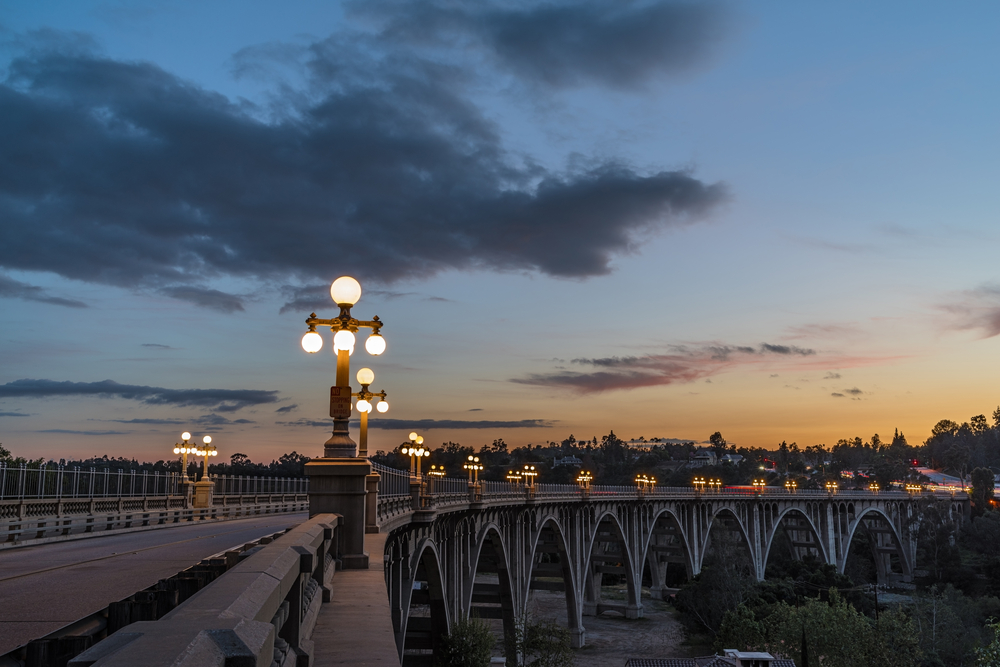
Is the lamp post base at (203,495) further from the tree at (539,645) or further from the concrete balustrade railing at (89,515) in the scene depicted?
the tree at (539,645)

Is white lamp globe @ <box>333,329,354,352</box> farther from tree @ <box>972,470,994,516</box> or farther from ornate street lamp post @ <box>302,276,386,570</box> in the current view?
tree @ <box>972,470,994,516</box>

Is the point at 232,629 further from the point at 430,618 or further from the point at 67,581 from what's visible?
the point at 430,618

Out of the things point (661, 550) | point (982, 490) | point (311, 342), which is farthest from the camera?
point (982, 490)

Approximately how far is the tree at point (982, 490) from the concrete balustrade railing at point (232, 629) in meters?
180

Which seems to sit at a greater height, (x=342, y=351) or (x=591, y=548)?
(x=342, y=351)

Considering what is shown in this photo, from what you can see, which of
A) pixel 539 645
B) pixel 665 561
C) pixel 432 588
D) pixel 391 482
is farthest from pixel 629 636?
pixel 391 482

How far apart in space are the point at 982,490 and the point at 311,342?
7314 inches

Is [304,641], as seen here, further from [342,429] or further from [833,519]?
[833,519]

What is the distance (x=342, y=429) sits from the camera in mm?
12383

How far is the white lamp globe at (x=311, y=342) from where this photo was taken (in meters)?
13.2

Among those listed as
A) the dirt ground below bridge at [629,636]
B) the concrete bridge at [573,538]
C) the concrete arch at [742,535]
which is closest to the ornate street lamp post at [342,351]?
the concrete bridge at [573,538]

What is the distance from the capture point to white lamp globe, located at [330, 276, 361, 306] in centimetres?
1270

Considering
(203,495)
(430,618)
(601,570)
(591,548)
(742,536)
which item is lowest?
(601,570)

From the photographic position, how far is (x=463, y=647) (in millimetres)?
39219
